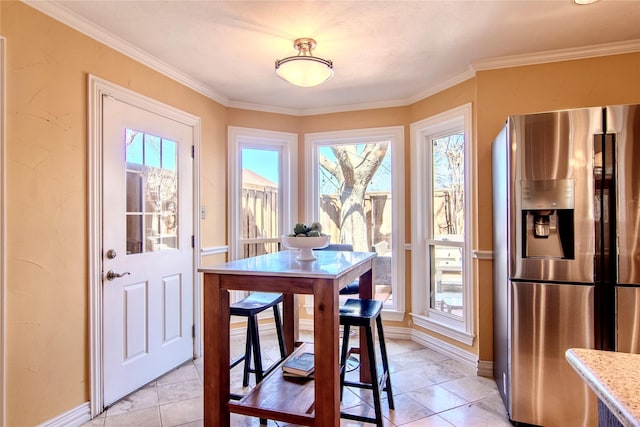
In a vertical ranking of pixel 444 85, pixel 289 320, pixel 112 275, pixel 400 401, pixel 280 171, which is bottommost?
pixel 400 401

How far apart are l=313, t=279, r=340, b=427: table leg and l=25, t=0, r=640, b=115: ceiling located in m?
1.54

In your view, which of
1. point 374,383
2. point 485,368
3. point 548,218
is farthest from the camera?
point 485,368

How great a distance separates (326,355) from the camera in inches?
63.6

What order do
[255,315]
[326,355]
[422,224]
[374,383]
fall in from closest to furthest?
[326,355] < [374,383] < [255,315] < [422,224]

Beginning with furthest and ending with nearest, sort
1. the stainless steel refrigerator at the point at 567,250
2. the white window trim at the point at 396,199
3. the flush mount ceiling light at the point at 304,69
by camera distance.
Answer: the white window trim at the point at 396,199, the flush mount ceiling light at the point at 304,69, the stainless steel refrigerator at the point at 567,250

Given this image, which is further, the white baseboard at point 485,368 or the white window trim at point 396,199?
the white window trim at point 396,199

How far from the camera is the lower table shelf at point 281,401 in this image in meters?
1.64

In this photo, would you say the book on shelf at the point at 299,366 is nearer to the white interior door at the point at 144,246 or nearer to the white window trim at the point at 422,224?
the white interior door at the point at 144,246

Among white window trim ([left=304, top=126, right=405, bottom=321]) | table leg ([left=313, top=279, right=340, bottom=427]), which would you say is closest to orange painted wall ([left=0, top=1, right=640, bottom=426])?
white window trim ([left=304, top=126, right=405, bottom=321])

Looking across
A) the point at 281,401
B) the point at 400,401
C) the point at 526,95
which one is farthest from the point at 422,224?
the point at 281,401

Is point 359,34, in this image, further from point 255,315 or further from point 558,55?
point 255,315

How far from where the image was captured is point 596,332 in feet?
6.46

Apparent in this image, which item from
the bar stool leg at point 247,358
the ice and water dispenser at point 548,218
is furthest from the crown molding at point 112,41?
the ice and water dispenser at point 548,218

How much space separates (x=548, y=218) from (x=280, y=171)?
2.64 m
